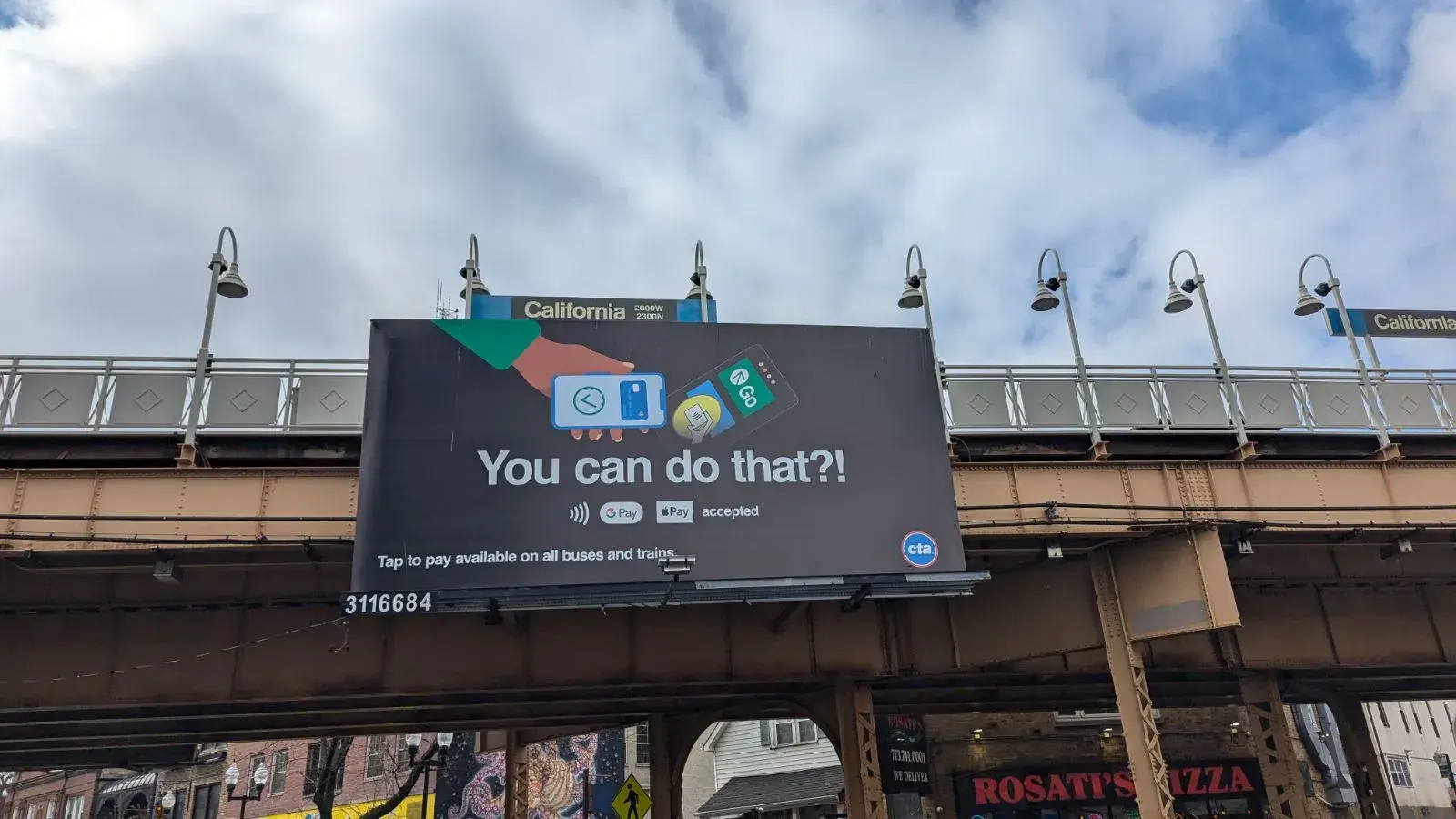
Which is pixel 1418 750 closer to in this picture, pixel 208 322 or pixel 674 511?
pixel 674 511

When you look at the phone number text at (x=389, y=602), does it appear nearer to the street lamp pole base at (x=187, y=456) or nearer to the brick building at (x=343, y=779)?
the street lamp pole base at (x=187, y=456)

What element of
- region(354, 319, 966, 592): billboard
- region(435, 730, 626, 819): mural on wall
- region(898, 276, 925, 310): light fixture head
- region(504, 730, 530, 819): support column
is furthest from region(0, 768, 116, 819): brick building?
region(898, 276, 925, 310): light fixture head

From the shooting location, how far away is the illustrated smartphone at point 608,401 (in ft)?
51.4

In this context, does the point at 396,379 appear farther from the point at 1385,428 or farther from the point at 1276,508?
the point at 1385,428

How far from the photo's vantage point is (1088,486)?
53.6ft

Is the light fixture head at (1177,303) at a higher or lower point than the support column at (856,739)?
higher

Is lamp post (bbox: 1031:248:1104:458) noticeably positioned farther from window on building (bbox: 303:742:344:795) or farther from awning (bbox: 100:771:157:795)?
awning (bbox: 100:771:157:795)

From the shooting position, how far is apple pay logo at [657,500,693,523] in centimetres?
1504

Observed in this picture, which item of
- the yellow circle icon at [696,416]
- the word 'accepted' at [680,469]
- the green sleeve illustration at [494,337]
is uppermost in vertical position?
the green sleeve illustration at [494,337]

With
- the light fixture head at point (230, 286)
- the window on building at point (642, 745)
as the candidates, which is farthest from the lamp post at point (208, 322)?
the window on building at point (642, 745)

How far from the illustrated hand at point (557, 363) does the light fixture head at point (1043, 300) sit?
339 inches

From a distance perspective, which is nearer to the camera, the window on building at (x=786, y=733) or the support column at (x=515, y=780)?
the support column at (x=515, y=780)

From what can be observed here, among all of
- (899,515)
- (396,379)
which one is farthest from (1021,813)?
(396,379)

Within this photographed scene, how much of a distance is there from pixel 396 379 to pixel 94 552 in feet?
16.1
